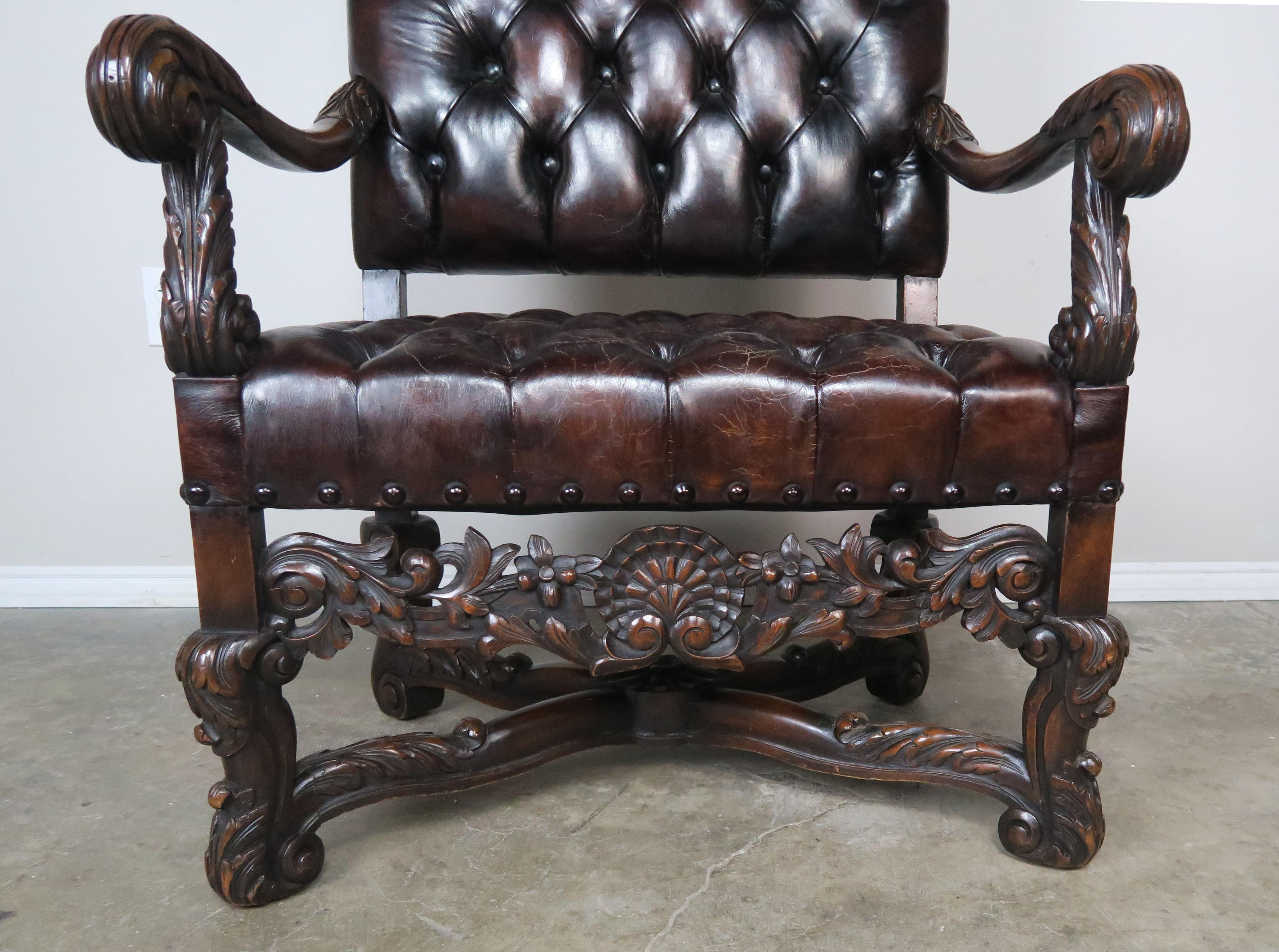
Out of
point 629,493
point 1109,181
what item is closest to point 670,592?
point 629,493

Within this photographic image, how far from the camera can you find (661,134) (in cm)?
137

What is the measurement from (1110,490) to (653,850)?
60cm

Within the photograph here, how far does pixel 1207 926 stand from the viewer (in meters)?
0.94

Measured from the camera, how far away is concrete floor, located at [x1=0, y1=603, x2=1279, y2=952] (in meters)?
0.93

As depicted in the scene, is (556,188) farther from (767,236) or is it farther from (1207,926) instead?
(1207,926)

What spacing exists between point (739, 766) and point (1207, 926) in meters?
0.53

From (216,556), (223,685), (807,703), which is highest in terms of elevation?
(216,556)

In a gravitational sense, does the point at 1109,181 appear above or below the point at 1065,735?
above

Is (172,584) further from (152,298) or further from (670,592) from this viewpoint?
(670,592)

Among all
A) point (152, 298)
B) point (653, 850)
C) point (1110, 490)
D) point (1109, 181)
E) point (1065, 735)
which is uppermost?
point (1109, 181)

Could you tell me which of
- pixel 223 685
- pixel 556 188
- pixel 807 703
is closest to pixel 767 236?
pixel 556 188

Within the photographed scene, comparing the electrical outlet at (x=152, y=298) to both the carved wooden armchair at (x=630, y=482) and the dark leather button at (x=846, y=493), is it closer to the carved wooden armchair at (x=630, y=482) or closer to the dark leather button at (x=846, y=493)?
the carved wooden armchair at (x=630, y=482)

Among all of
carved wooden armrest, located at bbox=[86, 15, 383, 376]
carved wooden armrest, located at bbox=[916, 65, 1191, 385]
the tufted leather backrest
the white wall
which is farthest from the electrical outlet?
carved wooden armrest, located at bbox=[916, 65, 1191, 385]

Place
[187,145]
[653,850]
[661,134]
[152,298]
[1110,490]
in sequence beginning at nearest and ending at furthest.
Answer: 1. [187,145]
2. [1110,490]
3. [653,850]
4. [661,134]
5. [152,298]
